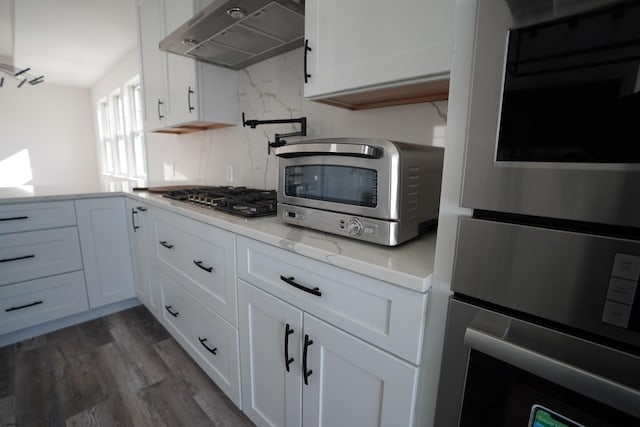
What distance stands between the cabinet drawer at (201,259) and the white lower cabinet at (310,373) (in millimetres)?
107

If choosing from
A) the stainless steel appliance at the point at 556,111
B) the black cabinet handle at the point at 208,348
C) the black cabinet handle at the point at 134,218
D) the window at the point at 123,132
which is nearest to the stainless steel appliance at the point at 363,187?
the stainless steel appliance at the point at 556,111

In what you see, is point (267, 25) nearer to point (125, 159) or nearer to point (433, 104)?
point (433, 104)

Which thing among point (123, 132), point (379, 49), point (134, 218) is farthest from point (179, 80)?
point (123, 132)

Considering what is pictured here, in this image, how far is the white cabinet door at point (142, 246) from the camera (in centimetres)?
185

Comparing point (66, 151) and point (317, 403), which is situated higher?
point (66, 151)

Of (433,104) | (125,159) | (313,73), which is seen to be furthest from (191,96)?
(125,159)


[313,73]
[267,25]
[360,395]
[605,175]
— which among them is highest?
[267,25]

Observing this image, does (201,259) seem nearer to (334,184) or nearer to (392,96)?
(334,184)

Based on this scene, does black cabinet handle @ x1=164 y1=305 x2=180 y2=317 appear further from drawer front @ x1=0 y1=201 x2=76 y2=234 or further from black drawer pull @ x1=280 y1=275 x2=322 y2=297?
black drawer pull @ x1=280 y1=275 x2=322 y2=297

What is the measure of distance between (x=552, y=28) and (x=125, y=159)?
5934 mm

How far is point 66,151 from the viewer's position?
599 cm

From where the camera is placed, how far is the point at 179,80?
1960 mm

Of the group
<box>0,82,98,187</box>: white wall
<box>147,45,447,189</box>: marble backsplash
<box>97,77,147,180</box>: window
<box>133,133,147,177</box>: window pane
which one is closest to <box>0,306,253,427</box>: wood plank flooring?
<box>147,45,447,189</box>: marble backsplash

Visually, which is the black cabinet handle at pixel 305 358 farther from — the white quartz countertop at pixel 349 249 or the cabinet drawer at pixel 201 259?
the cabinet drawer at pixel 201 259
